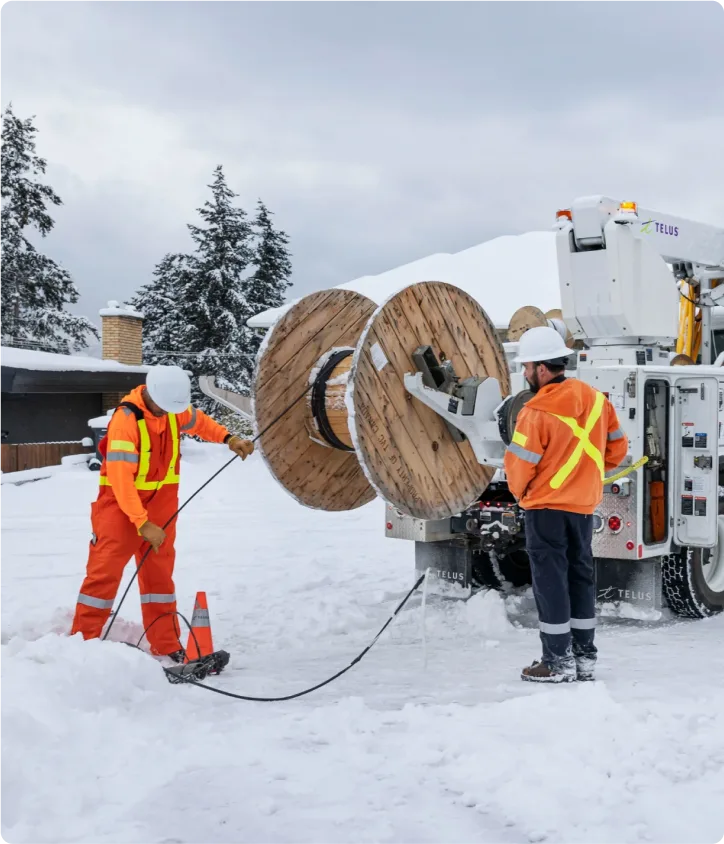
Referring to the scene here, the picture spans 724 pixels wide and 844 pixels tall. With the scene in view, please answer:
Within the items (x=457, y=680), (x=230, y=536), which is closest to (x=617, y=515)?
(x=457, y=680)

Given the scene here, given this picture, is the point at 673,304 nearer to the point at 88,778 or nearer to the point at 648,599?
the point at 648,599

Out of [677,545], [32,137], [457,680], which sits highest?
[32,137]

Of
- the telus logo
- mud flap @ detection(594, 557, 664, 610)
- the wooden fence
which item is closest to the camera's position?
mud flap @ detection(594, 557, 664, 610)

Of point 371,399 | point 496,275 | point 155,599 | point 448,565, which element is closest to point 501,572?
point 448,565

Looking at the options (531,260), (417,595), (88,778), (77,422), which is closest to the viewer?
(88,778)

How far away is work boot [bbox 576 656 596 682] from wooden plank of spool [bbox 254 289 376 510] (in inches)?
64.3

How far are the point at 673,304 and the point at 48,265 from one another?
3091 centimetres

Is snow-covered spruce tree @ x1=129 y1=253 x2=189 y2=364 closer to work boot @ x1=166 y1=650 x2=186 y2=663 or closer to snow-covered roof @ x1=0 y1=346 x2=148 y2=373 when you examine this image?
snow-covered roof @ x1=0 y1=346 x2=148 y2=373

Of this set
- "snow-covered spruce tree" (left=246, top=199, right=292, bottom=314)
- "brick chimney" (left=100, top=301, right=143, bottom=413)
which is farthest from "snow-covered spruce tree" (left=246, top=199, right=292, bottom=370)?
"brick chimney" (left=100, top=301, right=143, bottom=413)

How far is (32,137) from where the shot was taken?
112 feet

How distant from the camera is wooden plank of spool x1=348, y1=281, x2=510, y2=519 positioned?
4.82 m

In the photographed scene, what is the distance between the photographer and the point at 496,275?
27234 millimetres

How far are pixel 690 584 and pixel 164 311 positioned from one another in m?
33.2

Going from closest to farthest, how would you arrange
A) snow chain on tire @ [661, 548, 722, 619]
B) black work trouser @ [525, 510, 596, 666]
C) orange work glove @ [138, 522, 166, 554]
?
1. black work trouser @ [525, 510, 596, 666]
2. orange work glove @ [138, 522, 166, 554]
3. snow chain on tire @ [661, 548, 722, 619]
